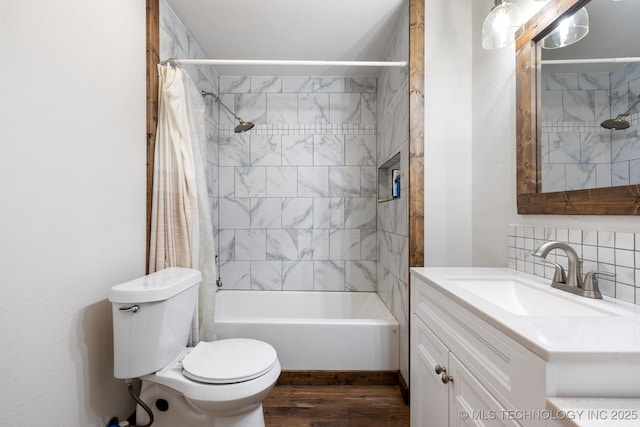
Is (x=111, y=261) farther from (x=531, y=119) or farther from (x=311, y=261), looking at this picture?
(x=531, y=119)

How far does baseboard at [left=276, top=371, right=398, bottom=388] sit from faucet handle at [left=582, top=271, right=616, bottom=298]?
4.41 ft

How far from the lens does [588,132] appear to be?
98 cm

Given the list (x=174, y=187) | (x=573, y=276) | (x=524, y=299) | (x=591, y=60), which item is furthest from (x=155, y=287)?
(x=591, y=60)

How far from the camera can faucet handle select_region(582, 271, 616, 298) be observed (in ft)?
2.97

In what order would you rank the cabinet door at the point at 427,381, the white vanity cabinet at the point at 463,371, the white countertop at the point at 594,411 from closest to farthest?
the white countertop at the point at 594,411, the white vanity cabinet at the point at 463,371, the cabinet door at the point at 427,381

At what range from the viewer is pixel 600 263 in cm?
95

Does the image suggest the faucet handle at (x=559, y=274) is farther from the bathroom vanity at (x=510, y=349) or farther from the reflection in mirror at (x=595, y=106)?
the reflection in mirror at (x=595, y=106)

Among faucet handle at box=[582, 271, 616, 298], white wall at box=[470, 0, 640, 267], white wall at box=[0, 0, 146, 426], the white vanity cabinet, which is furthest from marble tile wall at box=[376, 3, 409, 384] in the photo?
white wall at box=[0, 0, 146, 426]

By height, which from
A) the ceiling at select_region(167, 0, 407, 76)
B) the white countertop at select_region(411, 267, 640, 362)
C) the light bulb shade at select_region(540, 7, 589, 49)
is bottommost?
the white countertop at select_region(411, 267, 640, 362)

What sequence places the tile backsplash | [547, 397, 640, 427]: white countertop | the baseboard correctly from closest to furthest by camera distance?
[547, 397, 640, 427]: white countertop < the tile backsplash < the baseboard

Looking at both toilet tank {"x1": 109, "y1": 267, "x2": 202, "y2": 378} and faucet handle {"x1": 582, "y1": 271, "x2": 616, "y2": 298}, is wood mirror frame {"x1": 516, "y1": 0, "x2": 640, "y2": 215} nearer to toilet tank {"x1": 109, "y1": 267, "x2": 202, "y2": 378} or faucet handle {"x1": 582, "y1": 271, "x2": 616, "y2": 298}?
faucet handle {"x1": 582, "y1": 271, "x2": 616, "y2": 298}

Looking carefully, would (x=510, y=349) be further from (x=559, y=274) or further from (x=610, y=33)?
(x=610, y=33)

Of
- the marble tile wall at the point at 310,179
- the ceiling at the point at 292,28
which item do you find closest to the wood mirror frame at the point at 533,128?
the ceiling at the point at 292,28

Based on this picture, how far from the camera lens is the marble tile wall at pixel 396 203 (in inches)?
70.2
